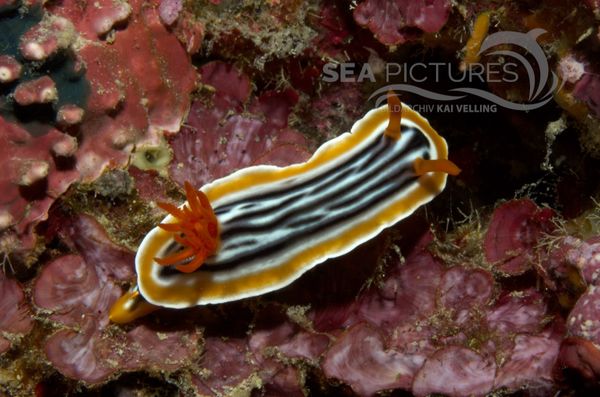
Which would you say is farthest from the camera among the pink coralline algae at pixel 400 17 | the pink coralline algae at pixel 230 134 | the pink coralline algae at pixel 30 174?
the pink coralline algae at pixel 230 134

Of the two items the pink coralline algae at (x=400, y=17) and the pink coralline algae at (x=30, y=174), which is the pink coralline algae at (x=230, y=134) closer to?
the pink coralline algae at (x=30, y=174)

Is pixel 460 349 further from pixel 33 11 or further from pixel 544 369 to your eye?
pixel 33 11

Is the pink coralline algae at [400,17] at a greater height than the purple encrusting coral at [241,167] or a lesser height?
greater

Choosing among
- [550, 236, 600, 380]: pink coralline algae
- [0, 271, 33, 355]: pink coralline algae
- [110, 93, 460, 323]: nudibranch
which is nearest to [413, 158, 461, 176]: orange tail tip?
[110, 93, 460, 323]: nudibranch

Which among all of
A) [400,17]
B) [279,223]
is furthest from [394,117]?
[279,223]

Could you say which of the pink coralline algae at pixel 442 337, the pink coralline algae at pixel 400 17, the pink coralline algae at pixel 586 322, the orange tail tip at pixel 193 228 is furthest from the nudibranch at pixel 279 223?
the pink coralline algae at pixel 586 322

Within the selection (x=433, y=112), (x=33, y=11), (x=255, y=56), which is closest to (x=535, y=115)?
(x=433, y=112)

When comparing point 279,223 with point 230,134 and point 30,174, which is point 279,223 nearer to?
point 230,134
